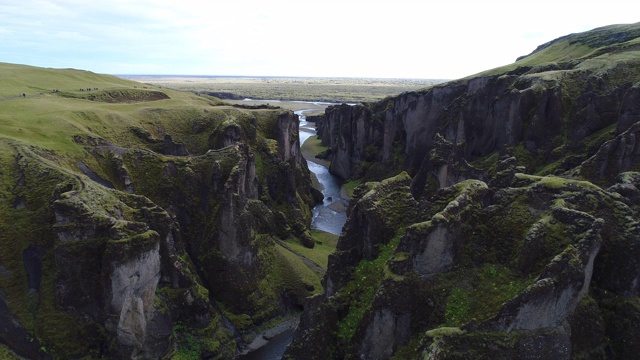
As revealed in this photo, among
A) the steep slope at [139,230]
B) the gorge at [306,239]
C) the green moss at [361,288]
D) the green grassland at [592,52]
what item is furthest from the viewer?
the green grassland at [592,52]

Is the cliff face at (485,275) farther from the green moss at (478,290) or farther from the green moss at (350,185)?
the green moss at (350,185)

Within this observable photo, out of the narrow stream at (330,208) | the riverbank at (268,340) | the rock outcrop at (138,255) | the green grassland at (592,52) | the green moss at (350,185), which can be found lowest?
the riverbank at (268,340)

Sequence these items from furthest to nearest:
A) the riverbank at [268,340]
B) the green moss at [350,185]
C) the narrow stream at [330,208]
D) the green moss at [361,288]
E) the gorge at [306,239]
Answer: the green moss at [350,185]
the narrow stream at [330,208]
the riverbank at [268,340]
the green moss at [361,288]
the gorge at [306,239]

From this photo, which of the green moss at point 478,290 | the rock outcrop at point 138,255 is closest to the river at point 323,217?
the rock outcrop at point 138,255

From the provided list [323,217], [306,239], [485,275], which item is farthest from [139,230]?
[323,217]

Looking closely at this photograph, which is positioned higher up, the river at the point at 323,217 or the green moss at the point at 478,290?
the green moss at the point at 478,290

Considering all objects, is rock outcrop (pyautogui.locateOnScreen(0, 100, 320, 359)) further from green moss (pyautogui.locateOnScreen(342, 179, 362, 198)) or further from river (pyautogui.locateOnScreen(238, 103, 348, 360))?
green moss (pyautogui.locateOnScreen(342, 179, 362, 198))
